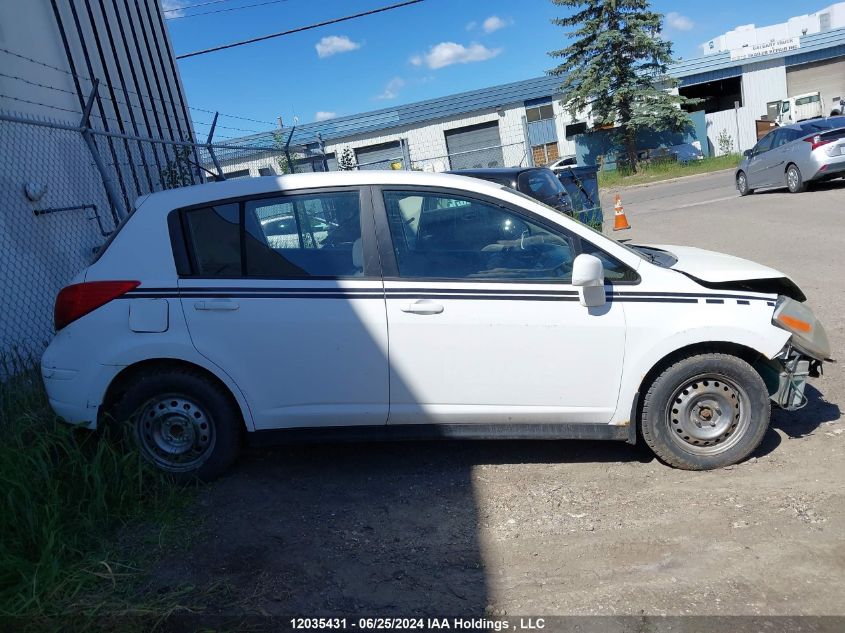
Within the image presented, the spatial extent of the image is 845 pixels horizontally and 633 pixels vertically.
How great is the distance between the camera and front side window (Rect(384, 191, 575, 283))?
4.09m

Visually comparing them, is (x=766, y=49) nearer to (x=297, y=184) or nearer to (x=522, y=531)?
(x=297, y=184)

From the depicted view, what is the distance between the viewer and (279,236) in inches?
168

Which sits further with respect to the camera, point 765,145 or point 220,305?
point 765,145

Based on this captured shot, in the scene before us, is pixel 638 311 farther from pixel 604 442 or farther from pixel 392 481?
pixel 392 481

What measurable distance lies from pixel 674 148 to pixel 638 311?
3585 centimetres

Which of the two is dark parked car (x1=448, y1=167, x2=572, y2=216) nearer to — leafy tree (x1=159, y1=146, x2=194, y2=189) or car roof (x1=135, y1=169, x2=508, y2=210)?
leafy tree (x1=159, y1=146, x2=194, y2=189)

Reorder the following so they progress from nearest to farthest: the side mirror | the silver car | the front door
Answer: the side mirror < the front door < the silver car

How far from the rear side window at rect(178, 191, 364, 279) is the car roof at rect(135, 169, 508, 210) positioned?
6 centimetres

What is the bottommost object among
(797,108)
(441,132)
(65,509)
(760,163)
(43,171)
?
(65,509)

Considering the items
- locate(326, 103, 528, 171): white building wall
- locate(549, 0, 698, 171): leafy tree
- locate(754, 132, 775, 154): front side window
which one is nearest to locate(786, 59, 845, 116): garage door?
locate(549, 0, 698, 171): leafy tree

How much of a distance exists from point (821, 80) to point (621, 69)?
13.6 meters

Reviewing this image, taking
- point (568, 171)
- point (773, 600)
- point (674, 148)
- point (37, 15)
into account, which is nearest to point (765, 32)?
point (674, 148)

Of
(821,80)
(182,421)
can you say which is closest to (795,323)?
(182,421)

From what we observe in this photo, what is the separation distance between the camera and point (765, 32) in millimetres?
52625
